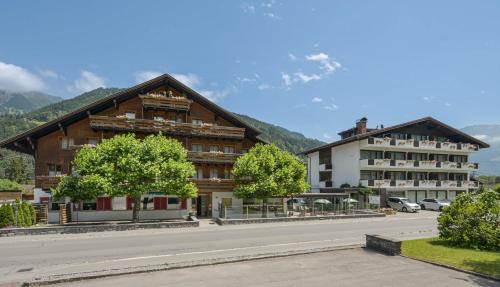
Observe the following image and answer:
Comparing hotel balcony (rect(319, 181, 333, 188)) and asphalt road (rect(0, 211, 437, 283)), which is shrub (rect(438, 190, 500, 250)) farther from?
hotel balcony (rect(319, 181, 333, 188))

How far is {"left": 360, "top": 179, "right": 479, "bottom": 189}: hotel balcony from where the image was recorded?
160ft

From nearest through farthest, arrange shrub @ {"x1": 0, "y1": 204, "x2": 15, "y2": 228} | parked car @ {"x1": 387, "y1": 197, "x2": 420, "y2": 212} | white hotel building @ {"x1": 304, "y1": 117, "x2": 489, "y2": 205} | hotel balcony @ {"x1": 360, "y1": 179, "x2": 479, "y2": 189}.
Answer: shrub @ {"x1": 0, "y1": 204, "x2": 15, "y2": 228} < parked car @ {"x1": 387, "y1": 197, "x2": 420, "y2": 212} < hotel balcony @ {"x1": 360, "y1": 179, "x2": 479, "y2": 189} < white hotel building @ {"x1": 304, "y1": 117, "x2": 489, "y2": 205}

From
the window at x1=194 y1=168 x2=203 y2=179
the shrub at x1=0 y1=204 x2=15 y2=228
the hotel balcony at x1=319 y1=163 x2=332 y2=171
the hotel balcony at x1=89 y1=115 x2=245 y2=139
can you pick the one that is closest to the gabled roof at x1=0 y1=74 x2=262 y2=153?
the hotel balcony at x1=89 y1=115 x2=245 y2=139

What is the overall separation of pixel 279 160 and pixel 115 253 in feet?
67.3

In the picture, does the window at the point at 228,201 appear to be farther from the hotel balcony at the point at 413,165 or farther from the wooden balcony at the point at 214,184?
the hotel balcony at the point at 413,165

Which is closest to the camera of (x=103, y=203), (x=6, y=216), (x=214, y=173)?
(x=6, y=216)

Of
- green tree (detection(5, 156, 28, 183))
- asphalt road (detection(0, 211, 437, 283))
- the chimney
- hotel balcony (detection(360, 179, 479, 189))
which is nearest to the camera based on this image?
asphalt road (detection(0, 211, 437, 283))

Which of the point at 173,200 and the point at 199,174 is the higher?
the point at 199,174

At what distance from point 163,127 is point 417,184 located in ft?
128

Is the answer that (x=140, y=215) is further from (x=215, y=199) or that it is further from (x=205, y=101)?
(x=205, y=101)

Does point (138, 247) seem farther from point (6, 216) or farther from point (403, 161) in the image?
point (403, 161)

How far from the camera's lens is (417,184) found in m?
51.9

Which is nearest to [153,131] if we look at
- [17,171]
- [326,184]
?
[326,184]

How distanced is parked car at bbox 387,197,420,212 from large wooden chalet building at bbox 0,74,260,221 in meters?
22.5
